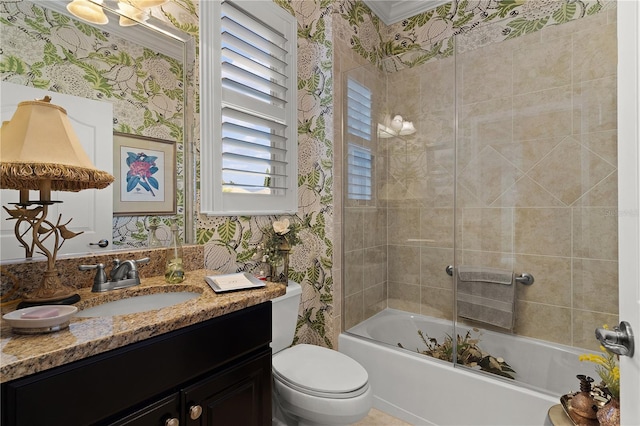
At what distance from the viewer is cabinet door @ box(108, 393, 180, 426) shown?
Result: 0.80 metres

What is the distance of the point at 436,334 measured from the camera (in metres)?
2.13

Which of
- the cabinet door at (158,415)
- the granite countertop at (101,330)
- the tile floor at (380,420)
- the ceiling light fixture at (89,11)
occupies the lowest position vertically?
the tile floor at (380,420)

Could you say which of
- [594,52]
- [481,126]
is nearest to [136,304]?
[481,126]

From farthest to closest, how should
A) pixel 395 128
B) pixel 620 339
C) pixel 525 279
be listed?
pixel 395 128, pixel 525 279, pixel 620 339

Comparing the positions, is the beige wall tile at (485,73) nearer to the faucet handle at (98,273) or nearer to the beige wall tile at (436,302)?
the beige wall tile at (436,302)

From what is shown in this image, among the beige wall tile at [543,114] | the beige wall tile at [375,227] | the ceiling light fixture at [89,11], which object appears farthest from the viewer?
the beige wall tile at [375,227]

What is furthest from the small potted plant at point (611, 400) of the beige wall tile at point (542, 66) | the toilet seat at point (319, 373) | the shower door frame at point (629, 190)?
the beige wall tile at point (542, 66)

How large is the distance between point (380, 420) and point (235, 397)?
4.01 ft

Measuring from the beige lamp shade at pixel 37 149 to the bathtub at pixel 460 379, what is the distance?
1.76m

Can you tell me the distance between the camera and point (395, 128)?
238 centimetres

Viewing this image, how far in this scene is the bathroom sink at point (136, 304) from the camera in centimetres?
107

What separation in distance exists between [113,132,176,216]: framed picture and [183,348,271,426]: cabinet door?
778 mm

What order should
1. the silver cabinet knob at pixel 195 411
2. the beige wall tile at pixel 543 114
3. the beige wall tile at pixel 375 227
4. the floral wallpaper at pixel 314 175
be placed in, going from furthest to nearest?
the beige wall tile at pixel 375 227
the floral wallpaper at pixel 314 175
the beige wall tile at pixel 543 114
the silver cabinet knob at pixel 195 411

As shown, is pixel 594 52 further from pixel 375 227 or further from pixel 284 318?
pixel 284 318
